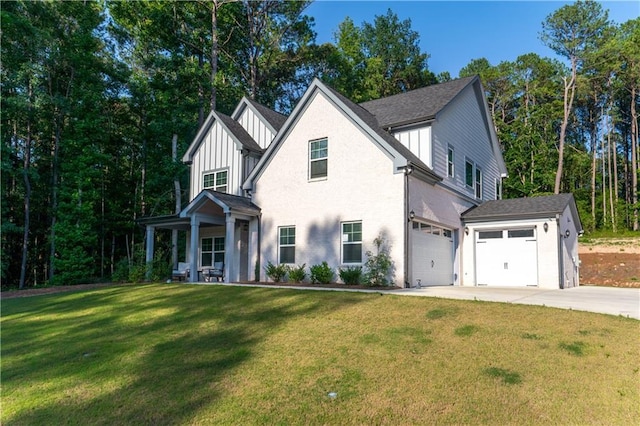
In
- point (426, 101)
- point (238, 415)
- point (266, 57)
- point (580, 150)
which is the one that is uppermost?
point (266, 57)

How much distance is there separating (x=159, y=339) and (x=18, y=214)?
27429mm

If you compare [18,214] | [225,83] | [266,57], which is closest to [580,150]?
[266,57]

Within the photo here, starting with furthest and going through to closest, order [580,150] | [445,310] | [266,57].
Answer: [580,150], [266,57], [445,310]

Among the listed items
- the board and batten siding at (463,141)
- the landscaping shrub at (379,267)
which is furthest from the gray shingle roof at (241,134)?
the landscaping shrub at (379,267)

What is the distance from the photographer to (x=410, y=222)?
13.6 metres

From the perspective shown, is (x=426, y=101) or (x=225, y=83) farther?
(x=225, y=83)

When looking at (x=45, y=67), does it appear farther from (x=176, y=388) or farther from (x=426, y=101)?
(x=176, y=388)

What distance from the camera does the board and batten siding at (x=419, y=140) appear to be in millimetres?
15885

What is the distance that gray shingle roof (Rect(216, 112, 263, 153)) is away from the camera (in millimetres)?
19078

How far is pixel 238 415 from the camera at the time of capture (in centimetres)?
419

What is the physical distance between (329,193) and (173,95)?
1644 cm

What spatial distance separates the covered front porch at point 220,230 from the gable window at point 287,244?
118cm

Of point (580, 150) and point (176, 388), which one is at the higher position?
point (580, 150)

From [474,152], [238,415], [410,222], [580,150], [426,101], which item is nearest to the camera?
[238,415]
